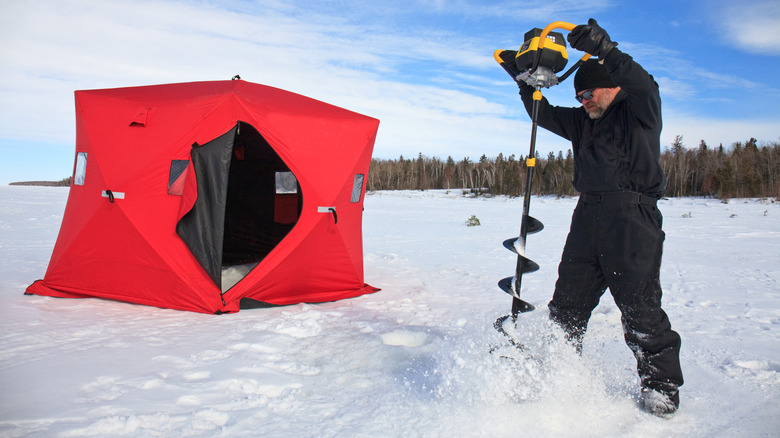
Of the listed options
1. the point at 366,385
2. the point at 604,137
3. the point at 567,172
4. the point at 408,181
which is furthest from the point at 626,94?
the point at 408,181

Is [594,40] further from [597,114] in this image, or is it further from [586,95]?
[597,114]

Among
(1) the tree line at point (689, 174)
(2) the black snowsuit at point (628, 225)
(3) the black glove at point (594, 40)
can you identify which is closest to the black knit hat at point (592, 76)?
(2) the black snowsuit at point (628, 225)

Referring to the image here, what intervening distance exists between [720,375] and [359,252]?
3.76 metres

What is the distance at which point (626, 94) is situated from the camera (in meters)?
2.60

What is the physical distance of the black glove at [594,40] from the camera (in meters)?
2.48

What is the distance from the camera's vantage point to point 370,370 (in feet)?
10.6

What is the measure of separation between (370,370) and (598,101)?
87.6 inches

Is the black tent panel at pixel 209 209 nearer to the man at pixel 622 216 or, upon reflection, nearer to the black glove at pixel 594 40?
the man at pixel 622 216

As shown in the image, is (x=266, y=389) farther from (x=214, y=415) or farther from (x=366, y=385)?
(x=366, y=385)

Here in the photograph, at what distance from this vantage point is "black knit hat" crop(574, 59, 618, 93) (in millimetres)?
2734

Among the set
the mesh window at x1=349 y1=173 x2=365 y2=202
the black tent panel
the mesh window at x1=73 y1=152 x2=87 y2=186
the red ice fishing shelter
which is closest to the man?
the red ice fishing shelter

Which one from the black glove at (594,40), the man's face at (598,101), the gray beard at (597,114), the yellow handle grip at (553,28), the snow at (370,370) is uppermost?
the yellow handle grip at (553,28)

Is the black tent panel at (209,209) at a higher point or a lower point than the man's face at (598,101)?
lower

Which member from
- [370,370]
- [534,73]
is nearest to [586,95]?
[534,73]
